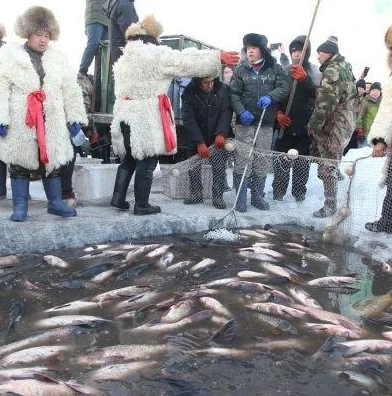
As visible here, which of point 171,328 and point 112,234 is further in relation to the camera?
point 112,234

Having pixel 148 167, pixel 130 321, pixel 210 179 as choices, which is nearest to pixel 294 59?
pixel 210 179

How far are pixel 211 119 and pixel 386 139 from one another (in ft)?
7.95

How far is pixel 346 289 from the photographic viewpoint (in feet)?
14.3

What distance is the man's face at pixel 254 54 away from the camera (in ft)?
22.4

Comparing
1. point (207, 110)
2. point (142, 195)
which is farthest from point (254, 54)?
point (142, 195)

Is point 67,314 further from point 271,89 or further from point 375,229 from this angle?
point 271,89

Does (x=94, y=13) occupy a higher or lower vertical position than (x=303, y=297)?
higher

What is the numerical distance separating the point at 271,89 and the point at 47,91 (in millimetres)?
3150

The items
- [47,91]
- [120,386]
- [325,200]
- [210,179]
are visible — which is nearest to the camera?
[120,386]

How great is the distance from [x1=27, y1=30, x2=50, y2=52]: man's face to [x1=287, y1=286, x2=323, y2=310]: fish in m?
3.78

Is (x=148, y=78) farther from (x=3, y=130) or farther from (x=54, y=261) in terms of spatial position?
(x=54, y=261)

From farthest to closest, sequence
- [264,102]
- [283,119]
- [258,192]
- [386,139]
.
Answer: [283,119] → [258,192] → [264,102] → [386,139]

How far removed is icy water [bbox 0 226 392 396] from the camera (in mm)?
2797

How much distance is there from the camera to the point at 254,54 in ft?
22.5
